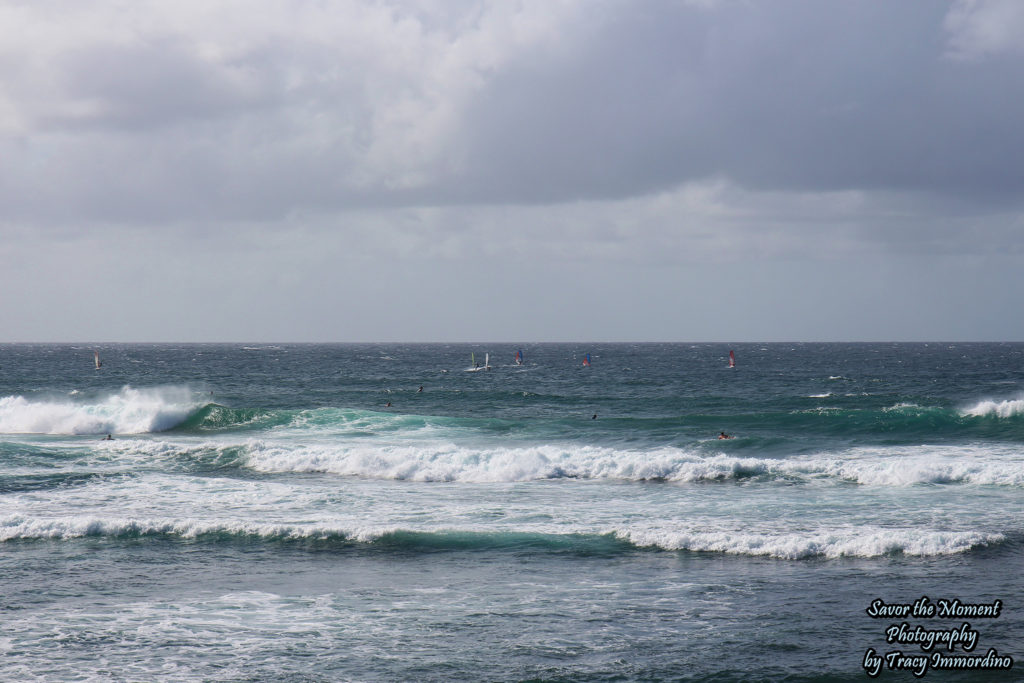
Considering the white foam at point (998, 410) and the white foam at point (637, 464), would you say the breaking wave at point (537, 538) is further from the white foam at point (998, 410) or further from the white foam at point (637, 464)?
the white foam at point (998, 410)

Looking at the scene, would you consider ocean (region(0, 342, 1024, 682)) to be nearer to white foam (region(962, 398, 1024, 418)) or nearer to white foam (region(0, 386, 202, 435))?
white foam (region(962, 398, 1024, 418))

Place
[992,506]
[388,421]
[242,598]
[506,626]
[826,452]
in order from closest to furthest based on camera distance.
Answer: [506,626], [242,598], [992,506], [826,452], [388,421]

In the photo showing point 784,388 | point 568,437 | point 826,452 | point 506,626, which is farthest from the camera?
point 784,388

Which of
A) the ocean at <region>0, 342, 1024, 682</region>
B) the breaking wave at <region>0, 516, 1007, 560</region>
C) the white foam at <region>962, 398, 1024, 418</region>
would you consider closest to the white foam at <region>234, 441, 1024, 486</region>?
the ocean at <region>0, 342, 1024, 682</region>

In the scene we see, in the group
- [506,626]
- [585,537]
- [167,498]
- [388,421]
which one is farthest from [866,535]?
[388,421]

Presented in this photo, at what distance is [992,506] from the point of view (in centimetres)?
2603

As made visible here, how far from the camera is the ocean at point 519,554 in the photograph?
47.7ft

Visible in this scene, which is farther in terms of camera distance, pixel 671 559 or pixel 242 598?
pixel 671 559

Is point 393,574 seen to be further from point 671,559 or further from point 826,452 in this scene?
point 826,452

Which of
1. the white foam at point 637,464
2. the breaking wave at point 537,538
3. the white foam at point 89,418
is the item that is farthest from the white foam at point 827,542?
the white foam at point 89,418

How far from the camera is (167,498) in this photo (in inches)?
1121

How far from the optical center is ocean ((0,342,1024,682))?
14.5m

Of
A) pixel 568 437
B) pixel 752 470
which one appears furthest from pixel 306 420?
pixel 752 470

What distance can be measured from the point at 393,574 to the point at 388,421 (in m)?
30.7
